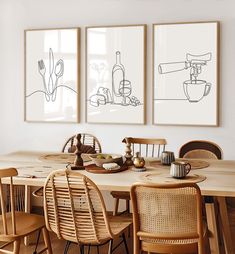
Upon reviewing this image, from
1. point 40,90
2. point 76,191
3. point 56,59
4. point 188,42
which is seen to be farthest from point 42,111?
point 76,191

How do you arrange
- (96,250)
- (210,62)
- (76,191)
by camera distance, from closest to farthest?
(76,191) < (96,250) < (210,62)

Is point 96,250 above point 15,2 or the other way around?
the other way around

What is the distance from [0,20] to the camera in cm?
522

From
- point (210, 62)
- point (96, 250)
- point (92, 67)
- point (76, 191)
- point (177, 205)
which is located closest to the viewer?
point (177, 205)

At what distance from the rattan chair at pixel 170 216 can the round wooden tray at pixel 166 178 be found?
361 mm

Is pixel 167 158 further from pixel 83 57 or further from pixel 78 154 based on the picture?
pixel 83 57

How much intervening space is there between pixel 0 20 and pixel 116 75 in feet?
5.04

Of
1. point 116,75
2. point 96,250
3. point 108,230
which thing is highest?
point 116,75

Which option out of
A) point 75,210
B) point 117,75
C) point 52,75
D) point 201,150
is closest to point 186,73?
point 117,75

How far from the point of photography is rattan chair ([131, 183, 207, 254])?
7.88ft

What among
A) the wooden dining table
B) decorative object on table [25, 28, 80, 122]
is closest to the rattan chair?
the wooden dining table

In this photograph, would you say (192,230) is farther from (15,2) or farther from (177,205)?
(15,2)

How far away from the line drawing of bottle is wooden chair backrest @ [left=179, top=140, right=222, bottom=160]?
1070 millimetres

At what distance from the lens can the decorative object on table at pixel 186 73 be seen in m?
4.54
